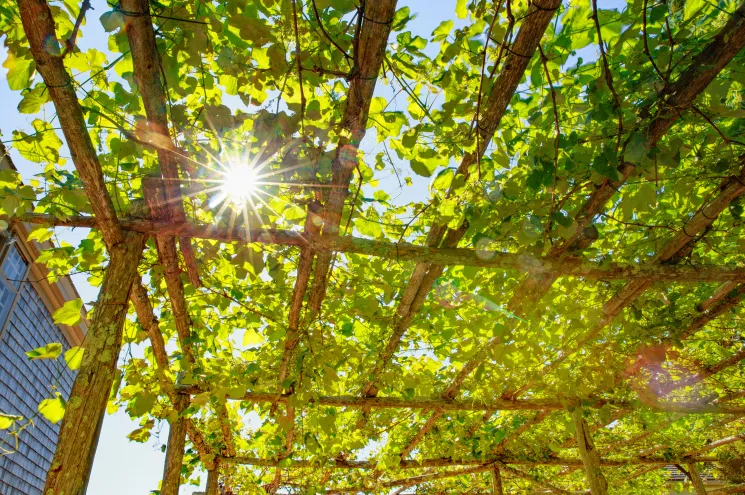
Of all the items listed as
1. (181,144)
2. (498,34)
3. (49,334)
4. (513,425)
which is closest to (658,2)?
(498,34)

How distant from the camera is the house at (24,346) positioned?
4938mm

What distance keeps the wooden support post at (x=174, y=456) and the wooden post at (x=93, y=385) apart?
2.09 m

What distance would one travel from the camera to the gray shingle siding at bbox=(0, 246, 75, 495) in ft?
17.0

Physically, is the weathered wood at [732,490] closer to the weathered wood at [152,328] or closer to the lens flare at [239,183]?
the weathered wood at [152,328]

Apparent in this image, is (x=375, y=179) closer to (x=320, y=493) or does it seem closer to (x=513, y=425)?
(x=513, y=425)

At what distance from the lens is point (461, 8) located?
1.71 meters

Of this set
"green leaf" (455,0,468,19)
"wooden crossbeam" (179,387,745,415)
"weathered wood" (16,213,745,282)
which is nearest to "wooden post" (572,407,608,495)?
"wooden crossbeam" (179,387,745,415)

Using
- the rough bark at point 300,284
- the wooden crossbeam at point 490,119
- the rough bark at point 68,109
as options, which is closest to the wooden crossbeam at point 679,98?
the wooden crossbeam at point 490,119

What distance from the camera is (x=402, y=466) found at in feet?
18.9

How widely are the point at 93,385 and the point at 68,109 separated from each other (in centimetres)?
89

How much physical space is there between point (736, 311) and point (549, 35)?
9.12ft

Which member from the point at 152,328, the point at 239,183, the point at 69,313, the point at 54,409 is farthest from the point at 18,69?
the point at 152,328

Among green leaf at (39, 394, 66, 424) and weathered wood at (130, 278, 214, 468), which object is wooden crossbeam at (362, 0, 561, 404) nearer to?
weathered wood at (130, 278, 214, 468)

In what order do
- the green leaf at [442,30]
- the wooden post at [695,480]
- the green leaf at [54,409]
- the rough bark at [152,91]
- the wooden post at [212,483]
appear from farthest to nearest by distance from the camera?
the wooden post at [695,480] → the wooden post at [212,483] → the green leaf at [442,30] → the green leaf at [54,409] → the rough bark at [152,91]
